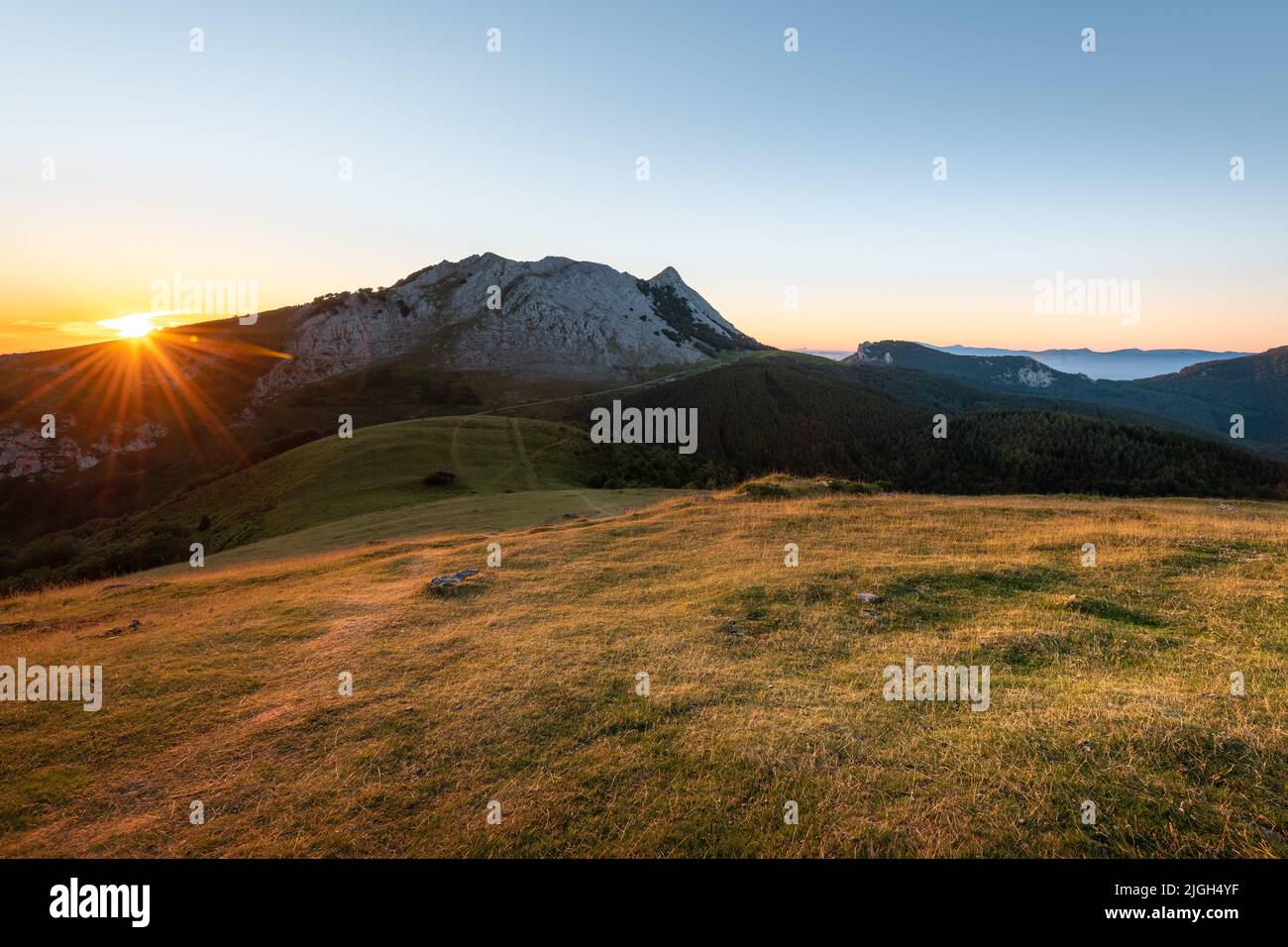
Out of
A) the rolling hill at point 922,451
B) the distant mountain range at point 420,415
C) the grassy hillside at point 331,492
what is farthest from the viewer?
the rolling hill at point 922,451

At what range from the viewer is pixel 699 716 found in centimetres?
930

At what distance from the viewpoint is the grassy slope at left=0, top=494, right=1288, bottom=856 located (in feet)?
21.7

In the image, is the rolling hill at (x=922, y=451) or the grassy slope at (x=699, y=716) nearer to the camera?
the grassy slope at (x=699, y=716)

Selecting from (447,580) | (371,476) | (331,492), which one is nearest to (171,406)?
(371,476)

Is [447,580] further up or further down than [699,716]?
further up

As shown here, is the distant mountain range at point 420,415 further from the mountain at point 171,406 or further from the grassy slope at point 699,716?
the grassy slope at point 699,716

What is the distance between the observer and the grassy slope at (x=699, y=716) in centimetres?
661

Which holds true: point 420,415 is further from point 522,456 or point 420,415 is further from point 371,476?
point 371,476

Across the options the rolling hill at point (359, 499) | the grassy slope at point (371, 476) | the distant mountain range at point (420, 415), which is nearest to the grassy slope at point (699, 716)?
the rolling hill at point (359, 499)

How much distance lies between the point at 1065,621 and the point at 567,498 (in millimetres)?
37067

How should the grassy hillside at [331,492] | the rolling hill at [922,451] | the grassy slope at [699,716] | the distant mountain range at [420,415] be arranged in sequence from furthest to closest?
the rolling hill at [922,451]
the distant mountain range at [420,415]
the grassy hillside at [331,492]
the grassy slope at [699,716]

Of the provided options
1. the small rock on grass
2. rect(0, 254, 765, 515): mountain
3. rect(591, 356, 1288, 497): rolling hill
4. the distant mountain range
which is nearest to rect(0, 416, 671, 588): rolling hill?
the distant mountain range

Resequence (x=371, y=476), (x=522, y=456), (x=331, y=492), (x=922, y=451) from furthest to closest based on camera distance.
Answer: (x=922, y=451), (x=522, y=456), (x=371, y=476), (x=331, y=492)

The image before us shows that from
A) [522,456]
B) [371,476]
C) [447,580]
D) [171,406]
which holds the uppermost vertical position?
[171,406]
